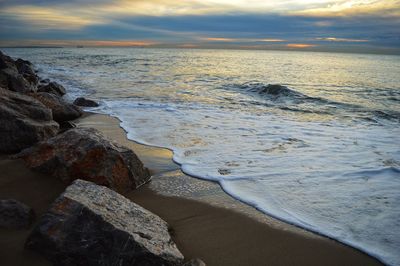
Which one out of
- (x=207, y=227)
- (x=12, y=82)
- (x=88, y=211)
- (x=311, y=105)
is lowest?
(x=311, y=105)

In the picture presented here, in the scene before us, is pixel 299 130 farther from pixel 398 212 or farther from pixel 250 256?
pixel 250 256

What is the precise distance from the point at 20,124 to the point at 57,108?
2468 mm

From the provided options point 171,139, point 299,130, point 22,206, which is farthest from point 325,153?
point 22,206

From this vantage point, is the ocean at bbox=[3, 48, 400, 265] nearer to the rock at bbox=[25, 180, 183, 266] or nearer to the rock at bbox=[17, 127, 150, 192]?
the rock at bbox=[17, 127, 150, 192]

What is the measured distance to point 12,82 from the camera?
30.2 feet

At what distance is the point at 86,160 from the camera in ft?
12.6

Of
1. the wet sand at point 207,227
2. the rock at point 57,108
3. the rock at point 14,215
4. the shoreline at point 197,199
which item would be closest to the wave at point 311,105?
the rock at point 57,108

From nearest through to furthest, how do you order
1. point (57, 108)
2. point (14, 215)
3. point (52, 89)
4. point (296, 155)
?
point (14, 215) → point (296, 155) → point (57, 108) → point (52, 89)

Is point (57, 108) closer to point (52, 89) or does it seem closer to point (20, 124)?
point (20, 124)

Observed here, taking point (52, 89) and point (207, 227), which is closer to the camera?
point (207, 227)

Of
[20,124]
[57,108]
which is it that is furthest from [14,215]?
[57,108]

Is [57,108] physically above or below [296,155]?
above

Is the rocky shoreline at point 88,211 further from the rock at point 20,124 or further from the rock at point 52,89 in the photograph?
the rock at point 52,89

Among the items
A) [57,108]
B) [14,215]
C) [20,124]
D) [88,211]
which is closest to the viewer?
[88,211]
